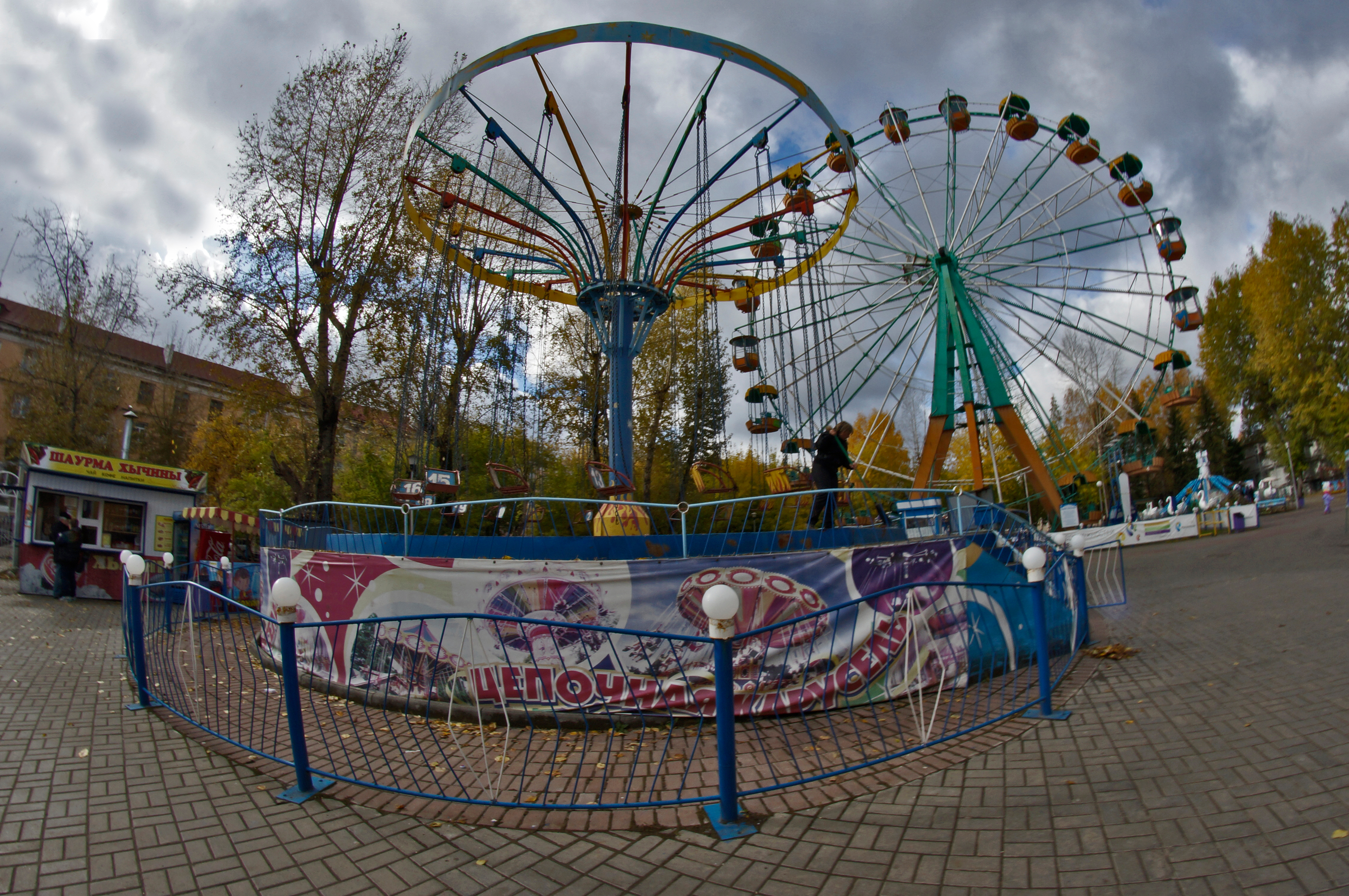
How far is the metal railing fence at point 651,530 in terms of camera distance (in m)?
5.86

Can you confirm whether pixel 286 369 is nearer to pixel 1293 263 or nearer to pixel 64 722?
pixel 64 722

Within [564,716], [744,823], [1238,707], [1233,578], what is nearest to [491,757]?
[564,716]

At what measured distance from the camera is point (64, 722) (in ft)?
17.1

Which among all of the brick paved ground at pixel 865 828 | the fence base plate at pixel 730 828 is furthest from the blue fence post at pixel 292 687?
the fence base plate at pixel 730 828

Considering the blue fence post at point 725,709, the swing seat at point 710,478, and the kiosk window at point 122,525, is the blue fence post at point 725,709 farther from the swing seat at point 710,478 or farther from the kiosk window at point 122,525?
the kiosk window at point 122,525

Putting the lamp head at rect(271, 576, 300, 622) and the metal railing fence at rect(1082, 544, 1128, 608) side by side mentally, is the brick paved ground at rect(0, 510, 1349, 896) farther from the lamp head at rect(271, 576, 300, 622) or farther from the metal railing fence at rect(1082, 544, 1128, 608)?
the metal railing fence at rect(1082, 544, 1128, 608)

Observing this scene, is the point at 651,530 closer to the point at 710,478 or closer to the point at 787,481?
the point at 710,478

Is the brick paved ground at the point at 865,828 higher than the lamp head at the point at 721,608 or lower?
lower

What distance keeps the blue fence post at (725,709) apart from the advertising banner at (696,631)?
5.44 feet

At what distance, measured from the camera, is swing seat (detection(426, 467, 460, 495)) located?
27.6 ft

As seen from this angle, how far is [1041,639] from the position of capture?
184 inches

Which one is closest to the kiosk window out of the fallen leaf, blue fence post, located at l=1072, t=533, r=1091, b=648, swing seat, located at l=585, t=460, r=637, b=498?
swing seat, located at l=585, t=460, r=637, b=498

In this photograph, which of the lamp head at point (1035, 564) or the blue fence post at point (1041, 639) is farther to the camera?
the lamp head at point (1035, 564)

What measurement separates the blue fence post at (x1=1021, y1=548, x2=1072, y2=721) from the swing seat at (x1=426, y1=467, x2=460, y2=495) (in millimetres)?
6661
